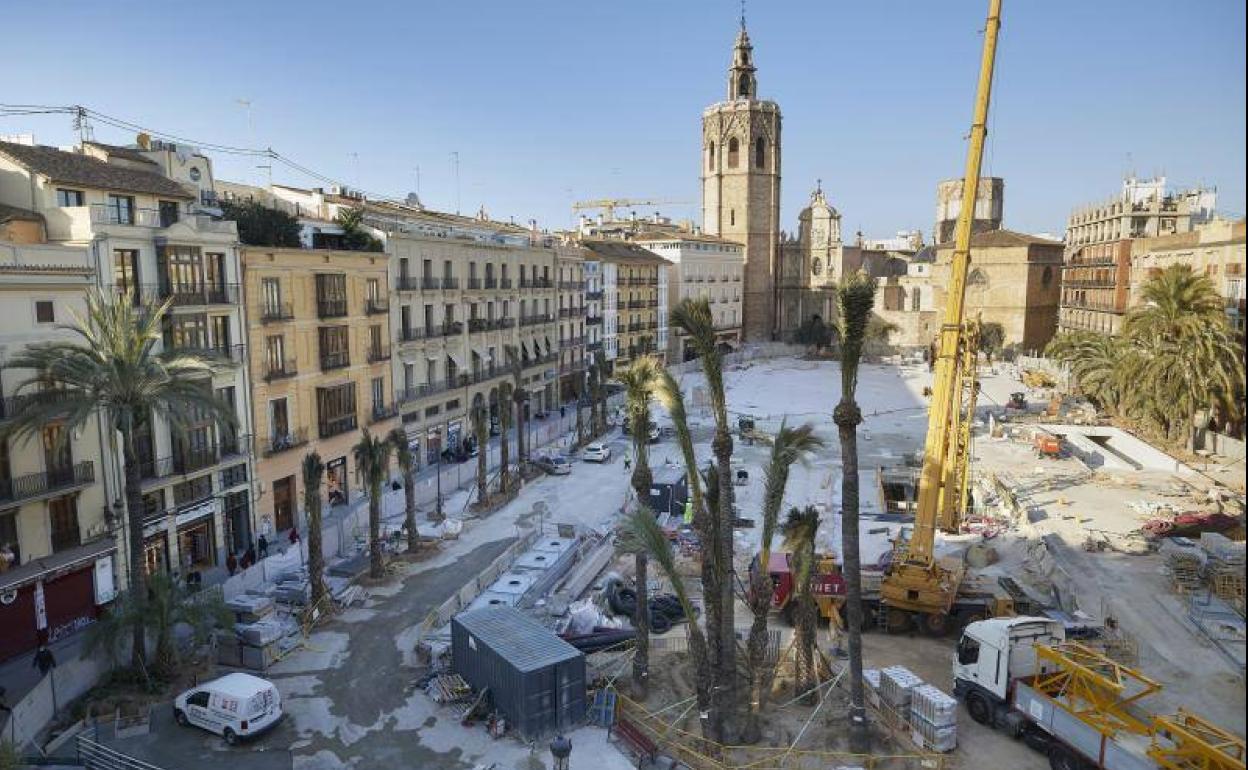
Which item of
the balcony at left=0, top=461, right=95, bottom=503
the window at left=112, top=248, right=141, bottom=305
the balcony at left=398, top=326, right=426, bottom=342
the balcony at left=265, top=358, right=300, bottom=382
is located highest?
the window at left=112, top=248, right=141, bottom=305

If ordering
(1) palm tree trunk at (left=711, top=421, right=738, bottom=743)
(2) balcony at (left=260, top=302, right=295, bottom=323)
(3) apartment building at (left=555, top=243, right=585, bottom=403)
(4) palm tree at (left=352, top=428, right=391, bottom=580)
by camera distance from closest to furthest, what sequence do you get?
(1) palm tree trunk at (left=711, top=421, right=738, bottom=743), (4) palm tree at (left=352, top=428, right=391, bottom=580), (2) balcony at (left=260, top=302, right=295, bottom=323), (3) apartment building at (left=555, top=243, right=585, bottom=403)

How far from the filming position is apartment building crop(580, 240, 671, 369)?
233ft

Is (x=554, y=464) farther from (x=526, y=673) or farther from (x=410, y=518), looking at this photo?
(x=526, y=673)

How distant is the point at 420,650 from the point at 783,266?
94956 millimetres

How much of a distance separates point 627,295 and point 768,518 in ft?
189

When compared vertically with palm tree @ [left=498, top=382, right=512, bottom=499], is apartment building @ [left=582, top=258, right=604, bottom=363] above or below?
above

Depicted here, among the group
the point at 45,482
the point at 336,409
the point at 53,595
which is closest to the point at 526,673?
the point at 53,595

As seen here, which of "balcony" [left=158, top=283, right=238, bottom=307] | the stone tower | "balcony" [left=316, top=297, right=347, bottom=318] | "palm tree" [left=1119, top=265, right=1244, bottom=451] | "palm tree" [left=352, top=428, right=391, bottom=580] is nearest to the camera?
"palm tree" [left=352, top=428, right=391, bottom=580]

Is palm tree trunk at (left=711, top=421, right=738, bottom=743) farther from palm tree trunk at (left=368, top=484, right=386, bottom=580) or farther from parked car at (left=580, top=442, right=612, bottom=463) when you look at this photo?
parked car at (left=580, top=442, right=612, bottom=463)

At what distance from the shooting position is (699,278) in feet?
296

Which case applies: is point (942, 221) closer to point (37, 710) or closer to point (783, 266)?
point (783, 266)

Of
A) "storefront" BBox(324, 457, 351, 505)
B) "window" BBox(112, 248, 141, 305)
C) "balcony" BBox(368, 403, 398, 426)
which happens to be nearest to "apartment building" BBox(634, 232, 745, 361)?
"balcony" BBox(368, 403, 398, 426)

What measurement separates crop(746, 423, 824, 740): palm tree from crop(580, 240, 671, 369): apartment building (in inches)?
1995

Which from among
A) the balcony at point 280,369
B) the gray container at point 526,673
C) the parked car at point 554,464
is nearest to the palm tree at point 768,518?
the gray container at point 526,673
